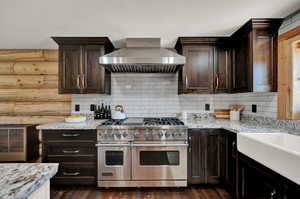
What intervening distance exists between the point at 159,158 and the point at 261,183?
126 centimetres

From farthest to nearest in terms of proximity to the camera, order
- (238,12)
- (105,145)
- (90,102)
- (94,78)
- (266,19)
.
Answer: (90,102)
(94,78)
(105,145)
(266,19)
(238,12)

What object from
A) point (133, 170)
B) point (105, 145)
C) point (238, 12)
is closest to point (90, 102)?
point (105, 145)

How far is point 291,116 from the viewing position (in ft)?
6.67

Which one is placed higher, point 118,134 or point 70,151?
point 118,134

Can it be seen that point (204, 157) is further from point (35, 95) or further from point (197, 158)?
point (35, 95)

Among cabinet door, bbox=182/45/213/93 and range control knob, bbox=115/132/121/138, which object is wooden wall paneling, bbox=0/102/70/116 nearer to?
range control knob, bbox=115/132/121/138

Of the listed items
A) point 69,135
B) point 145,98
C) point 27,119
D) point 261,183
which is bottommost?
point 261,183

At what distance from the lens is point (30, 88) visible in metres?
3.38

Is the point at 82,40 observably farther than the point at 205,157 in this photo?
Yes

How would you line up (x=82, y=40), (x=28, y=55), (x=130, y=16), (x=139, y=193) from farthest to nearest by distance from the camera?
(x=28, y=55), (x=82, y=40), (x=139, y=193), (x=130, y=16)

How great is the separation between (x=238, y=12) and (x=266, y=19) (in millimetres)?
470

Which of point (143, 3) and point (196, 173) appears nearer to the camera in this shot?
point (143, 3)

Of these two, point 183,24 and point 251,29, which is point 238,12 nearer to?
point 251,29

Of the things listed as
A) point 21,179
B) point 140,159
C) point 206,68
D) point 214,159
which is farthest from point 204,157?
point 21,179
